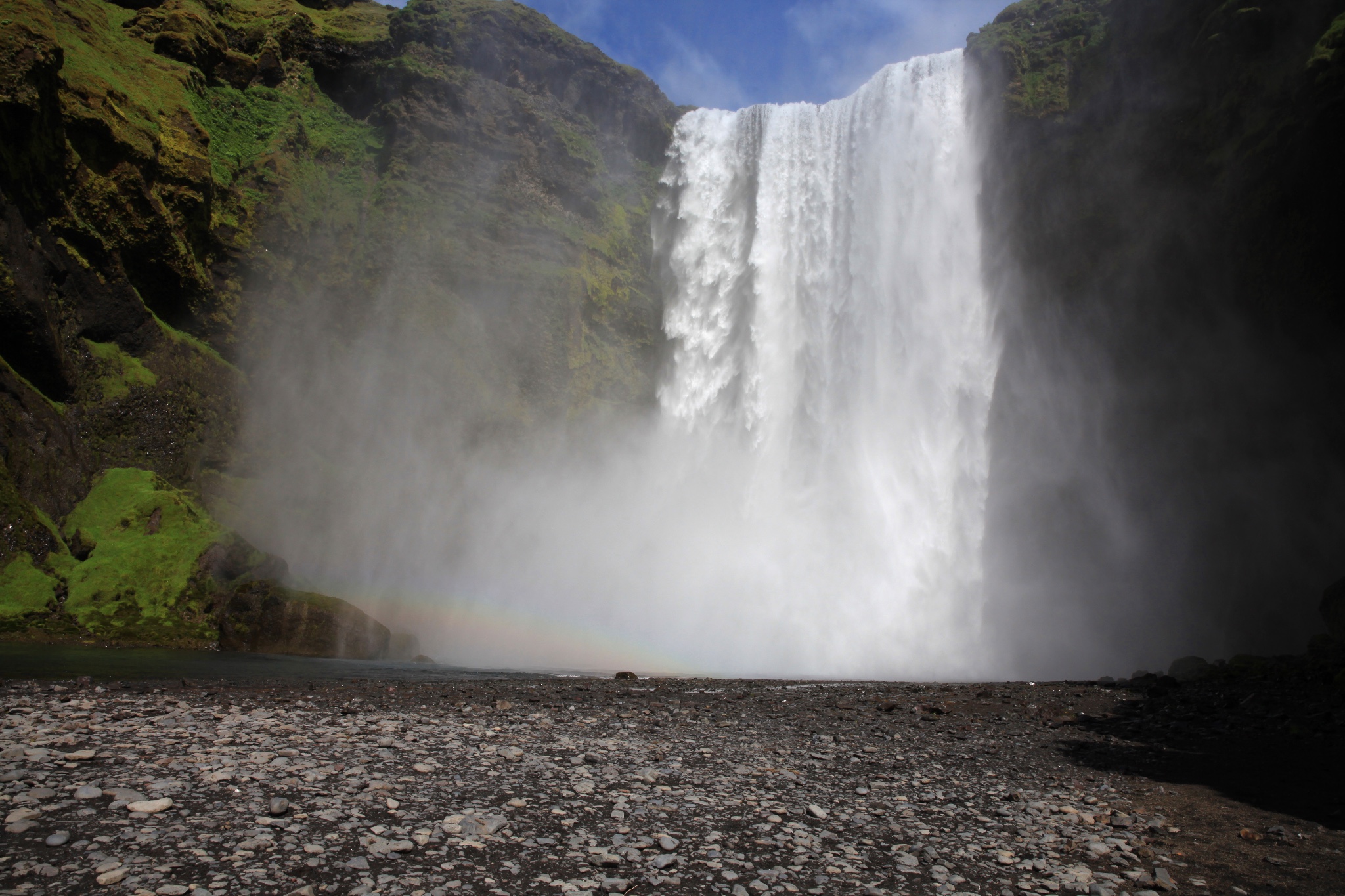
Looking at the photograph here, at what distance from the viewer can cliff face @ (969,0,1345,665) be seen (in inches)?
876

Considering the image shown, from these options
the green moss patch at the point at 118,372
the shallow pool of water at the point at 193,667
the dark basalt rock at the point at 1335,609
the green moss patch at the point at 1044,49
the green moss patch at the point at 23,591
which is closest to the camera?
the shallow pool of water at the point at 193,667

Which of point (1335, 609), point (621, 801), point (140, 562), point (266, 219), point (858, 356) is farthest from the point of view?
point (266, 219)

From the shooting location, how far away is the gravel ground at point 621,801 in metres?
4.37

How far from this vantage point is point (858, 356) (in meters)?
32.4

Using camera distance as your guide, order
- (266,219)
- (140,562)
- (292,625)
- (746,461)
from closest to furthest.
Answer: (292,625)
(140,562)
(746,461)
(266,219)

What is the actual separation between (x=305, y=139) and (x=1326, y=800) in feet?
159

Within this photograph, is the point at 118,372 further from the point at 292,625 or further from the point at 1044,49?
the point at 1044,49

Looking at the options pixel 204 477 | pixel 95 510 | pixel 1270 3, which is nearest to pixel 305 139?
pixel 204 477

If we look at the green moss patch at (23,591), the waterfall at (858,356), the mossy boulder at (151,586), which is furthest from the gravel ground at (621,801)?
the waterfall at (858,356)

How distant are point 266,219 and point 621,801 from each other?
39.4 metres

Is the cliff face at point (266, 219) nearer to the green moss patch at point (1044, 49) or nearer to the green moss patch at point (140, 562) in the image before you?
the green moss patch at point (140, 562)

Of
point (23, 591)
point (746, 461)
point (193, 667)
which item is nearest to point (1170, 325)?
point (746, 461)

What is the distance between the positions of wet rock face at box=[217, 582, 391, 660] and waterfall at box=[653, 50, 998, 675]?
629 inches

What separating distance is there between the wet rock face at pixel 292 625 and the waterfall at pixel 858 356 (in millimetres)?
15976
